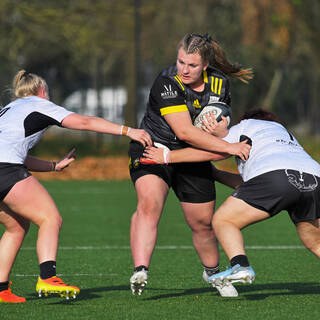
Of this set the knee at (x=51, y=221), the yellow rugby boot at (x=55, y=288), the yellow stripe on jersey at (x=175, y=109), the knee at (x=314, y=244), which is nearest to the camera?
the yellow rugby boot at (x=55, y=288)

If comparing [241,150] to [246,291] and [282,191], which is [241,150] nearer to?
[282,191]

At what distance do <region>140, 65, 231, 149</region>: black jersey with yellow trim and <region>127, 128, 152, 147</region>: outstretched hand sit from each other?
A: 36cm

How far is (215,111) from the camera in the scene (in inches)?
279

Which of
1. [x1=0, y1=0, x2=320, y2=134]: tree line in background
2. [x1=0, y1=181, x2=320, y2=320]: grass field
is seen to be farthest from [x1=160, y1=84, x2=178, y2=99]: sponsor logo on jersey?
[x1=0, y1=0, x2=320, y2=134]: tree line in background

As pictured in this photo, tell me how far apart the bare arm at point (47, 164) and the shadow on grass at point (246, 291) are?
1066 mm

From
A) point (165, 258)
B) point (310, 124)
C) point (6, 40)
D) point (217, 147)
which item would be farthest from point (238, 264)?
point (310, 124)

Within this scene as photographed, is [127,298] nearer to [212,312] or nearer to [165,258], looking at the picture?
[212,312]

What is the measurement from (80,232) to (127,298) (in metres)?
5.72

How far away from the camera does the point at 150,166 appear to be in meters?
7.16

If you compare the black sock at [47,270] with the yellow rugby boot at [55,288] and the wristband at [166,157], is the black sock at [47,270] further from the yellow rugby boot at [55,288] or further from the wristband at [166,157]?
the wristband at [166,157]

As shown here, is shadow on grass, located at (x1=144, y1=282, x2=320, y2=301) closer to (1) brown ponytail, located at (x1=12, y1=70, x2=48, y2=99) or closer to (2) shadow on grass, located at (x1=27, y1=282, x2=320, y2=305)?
(2) shadow on grass, located at (x1=27, y1=282, x2=320, y2=305)

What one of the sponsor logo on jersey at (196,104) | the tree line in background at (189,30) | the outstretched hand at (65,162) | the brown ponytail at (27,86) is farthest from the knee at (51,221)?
the tree line in background at (189,30)

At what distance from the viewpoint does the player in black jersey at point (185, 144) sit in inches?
272

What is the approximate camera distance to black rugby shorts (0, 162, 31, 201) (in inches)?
257
